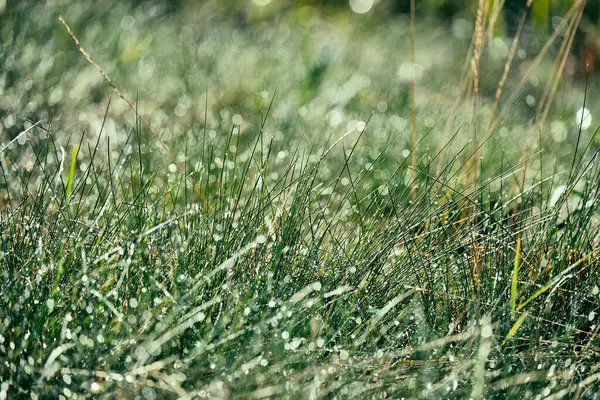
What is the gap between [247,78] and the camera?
10.8ft

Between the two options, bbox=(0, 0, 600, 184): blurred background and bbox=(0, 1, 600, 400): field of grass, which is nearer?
bbox=(0, 1, 600, 400): field of grass

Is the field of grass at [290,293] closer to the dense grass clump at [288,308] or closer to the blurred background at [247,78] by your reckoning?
the dense grass clump at [288,308]

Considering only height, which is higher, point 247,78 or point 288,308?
point 247,78

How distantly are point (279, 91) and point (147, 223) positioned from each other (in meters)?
1.78

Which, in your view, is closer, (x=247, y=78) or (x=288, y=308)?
(x=288, y=308)

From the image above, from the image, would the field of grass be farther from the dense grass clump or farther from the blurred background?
the blurred background

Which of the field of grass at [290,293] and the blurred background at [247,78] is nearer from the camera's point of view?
the field of grass at [290,293]

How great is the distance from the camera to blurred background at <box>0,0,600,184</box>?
255 cm

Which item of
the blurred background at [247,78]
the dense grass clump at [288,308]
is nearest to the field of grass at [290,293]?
the dense grass clump at [288,308]

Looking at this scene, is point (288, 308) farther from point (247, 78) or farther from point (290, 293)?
point (247, 78)

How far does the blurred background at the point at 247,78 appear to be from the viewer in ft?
8.38

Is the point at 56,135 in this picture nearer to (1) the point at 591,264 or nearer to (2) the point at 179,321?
(2) the point at 179,321

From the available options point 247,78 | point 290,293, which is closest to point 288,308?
point 290,293

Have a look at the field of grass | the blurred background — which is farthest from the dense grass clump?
the blurred background
